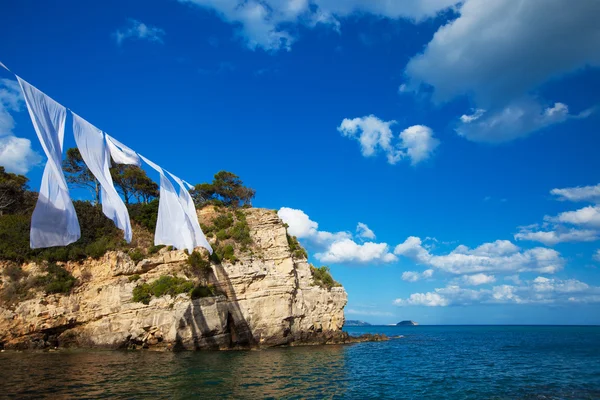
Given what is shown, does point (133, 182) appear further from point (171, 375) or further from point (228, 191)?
point (171, 375)

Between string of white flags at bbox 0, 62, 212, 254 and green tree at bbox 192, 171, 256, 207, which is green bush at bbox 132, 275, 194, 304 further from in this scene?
green tree at bbox 192, 171, 256, 207

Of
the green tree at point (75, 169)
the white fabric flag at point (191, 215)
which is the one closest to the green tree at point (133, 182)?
the green tree at point (75, 169)

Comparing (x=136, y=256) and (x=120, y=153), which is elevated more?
(x=120, y=153)

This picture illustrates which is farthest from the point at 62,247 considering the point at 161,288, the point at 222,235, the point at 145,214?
the point at 222,235

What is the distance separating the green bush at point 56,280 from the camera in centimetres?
3212

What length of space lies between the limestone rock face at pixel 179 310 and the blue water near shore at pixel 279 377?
9.38ft

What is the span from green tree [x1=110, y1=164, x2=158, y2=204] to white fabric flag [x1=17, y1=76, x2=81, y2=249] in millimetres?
39828

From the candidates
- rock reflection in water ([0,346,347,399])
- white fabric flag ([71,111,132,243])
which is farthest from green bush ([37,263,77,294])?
white fabric flag ([71,111,132,243])

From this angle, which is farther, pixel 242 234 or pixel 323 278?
pixel 323 278

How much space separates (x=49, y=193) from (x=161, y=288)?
69.3ft

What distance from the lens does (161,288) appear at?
32.4 metres

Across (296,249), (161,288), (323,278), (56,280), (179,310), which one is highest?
(296,249)

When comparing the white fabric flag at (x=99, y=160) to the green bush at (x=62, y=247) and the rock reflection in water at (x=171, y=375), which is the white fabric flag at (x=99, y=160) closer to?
the rock reflection in water at (x=171, y=375)

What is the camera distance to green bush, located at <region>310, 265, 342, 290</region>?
3971 centimetres
